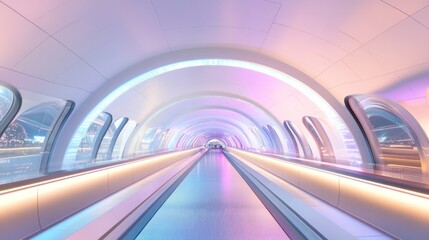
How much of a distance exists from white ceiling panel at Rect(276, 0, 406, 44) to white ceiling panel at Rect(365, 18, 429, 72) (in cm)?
19

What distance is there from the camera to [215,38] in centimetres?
970

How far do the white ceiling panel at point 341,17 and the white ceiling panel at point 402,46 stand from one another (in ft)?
0.62

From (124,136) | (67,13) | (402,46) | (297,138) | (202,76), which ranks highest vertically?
(202,76)

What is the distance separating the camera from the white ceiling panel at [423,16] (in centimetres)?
497

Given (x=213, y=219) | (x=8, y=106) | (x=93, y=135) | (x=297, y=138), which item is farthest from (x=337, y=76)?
(x=93, y=135)

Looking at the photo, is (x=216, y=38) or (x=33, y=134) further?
(x=33, y=134)

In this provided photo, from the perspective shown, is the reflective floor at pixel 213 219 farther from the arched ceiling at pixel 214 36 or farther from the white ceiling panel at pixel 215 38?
the white ceiling panel at pixel 215 38

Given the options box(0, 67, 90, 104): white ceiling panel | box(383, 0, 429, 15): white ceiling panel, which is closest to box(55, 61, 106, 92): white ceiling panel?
box(0, 67, 90, 104): white ceiling panel

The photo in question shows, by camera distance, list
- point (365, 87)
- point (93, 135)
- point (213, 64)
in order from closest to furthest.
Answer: point (365, 87), point (213, 64), point (93, 135)

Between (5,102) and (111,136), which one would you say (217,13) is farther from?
(111,136)

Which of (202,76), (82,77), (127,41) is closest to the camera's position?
(127,41)

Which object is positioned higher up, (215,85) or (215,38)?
(215,85)

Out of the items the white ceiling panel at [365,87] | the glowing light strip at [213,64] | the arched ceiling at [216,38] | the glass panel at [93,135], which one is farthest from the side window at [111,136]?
the white ceiling panel at [365,87]

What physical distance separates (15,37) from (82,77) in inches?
142
